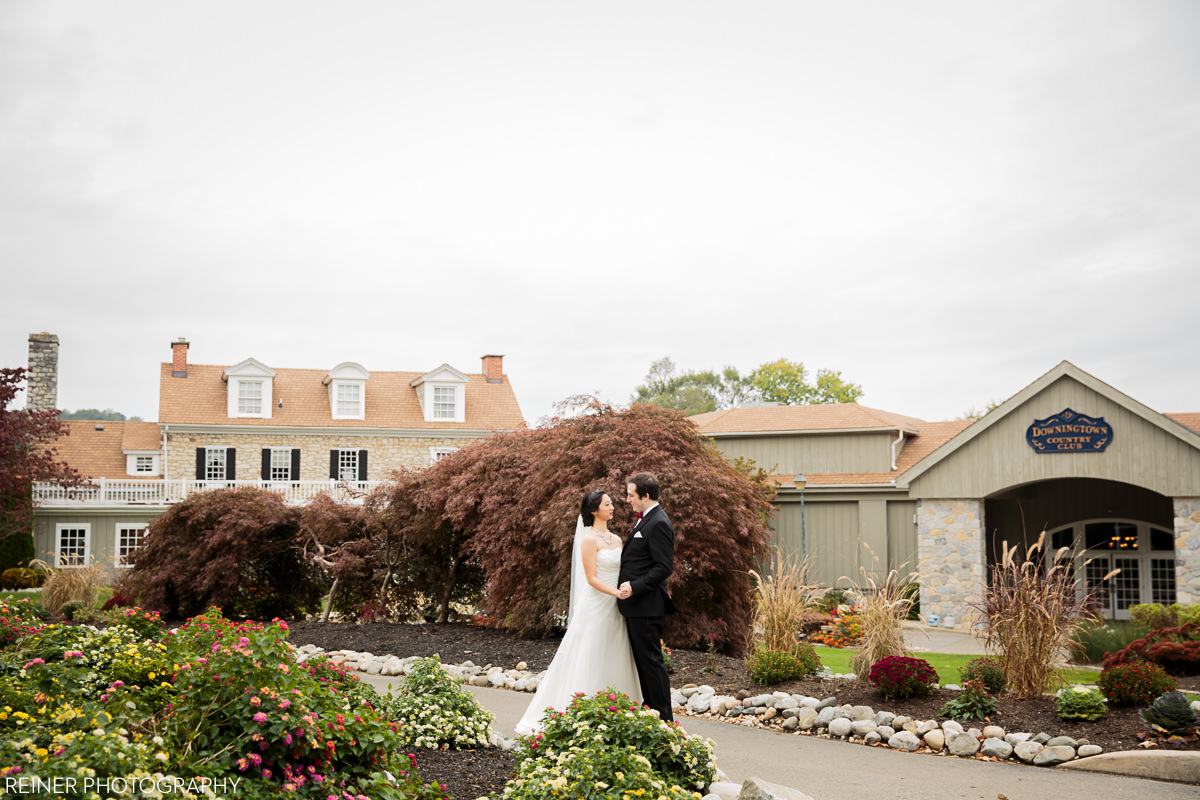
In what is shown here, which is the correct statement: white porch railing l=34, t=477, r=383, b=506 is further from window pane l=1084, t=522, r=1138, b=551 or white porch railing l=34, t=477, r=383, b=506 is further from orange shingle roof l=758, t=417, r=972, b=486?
window pane l=1084, t=522, r=1138, b=551

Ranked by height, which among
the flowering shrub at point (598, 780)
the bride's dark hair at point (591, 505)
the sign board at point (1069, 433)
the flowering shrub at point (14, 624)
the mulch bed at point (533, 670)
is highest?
the sign board at point (1069, 433)

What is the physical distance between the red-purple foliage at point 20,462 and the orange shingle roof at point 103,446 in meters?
6.75

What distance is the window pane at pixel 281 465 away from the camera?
3008cm

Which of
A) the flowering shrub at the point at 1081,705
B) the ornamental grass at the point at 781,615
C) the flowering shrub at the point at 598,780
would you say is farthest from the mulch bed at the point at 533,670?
the flowering shrub at the point at 598,780

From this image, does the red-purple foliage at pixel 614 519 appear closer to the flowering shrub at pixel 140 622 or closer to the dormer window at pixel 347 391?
the flowering shrub at pixel 140 622

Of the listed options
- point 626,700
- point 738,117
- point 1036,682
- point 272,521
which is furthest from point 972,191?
point 626,700

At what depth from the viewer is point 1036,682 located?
7344 mm

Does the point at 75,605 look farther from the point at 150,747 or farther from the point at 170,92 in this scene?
the point at 150,747

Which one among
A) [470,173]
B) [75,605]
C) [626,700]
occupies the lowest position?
[75,605]

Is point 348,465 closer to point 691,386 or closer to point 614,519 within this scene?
point 614,519

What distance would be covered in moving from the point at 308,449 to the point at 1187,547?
1041 inches

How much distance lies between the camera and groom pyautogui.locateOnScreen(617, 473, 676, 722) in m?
5.85

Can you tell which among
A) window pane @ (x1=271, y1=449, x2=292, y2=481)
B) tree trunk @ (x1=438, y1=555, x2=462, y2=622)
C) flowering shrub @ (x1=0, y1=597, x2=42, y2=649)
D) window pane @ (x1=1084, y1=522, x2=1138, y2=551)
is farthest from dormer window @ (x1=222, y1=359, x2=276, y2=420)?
window pane @ (x1=1084, y1=522, x2=1138, y2=551)

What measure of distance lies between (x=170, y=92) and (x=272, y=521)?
7.59 meters
